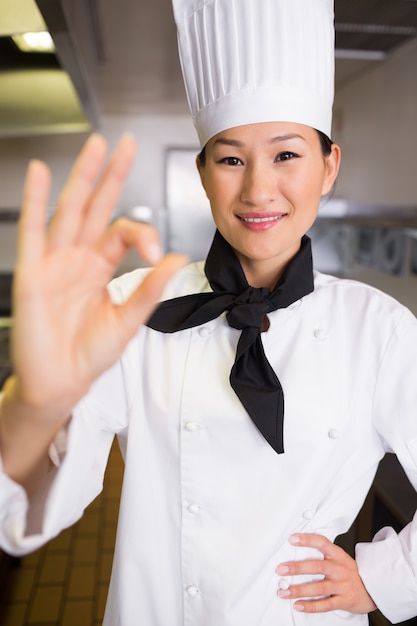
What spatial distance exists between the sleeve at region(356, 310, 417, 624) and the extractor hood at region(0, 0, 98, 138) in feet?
2.76

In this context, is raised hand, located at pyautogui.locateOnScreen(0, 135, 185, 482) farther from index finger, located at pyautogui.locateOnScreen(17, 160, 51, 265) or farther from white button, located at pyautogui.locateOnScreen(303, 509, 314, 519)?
white button, located at pyautogui.locateOnScreen(303, 509, 314, 519)

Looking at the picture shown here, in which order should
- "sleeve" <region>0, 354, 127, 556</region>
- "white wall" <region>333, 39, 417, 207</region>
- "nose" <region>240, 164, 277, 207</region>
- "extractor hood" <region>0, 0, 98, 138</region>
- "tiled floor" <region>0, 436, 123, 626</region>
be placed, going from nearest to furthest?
"sleeve" <region>0, 354, 127, 556</region>
"nose" <region>240, 164, 277, 207</region>
"extractor hood" <region>0, 0, 98, 138</region>
"tiled floor" <region>0, 436, 123, 626</region>
"white wall" <region>333, 39, 417, 207</region>

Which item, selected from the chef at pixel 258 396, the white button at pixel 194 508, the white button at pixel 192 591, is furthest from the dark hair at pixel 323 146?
the white button at pixel 192 591

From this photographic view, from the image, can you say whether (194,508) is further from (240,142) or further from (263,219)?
(240,142)

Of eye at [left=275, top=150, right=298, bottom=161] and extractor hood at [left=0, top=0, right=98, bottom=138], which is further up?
extractor hood at [left=0, top=0, right=98, bottom=138]

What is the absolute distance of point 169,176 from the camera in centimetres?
473

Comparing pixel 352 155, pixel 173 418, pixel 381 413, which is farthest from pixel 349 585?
pixel 352 155

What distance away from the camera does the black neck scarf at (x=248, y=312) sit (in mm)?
834

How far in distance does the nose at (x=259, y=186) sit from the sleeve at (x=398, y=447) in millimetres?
294

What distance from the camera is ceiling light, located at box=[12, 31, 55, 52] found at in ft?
4.78

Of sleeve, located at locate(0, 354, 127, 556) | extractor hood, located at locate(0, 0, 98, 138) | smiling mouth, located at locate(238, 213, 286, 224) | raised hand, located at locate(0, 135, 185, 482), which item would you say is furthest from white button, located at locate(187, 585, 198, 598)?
extractor hood, located at locate(0, 0, 98, 138)

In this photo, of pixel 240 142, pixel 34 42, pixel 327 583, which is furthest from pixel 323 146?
pixel 34 42

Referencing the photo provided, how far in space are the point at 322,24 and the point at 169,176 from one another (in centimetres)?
391

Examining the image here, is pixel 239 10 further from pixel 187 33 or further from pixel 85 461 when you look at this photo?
pixel 85 461
